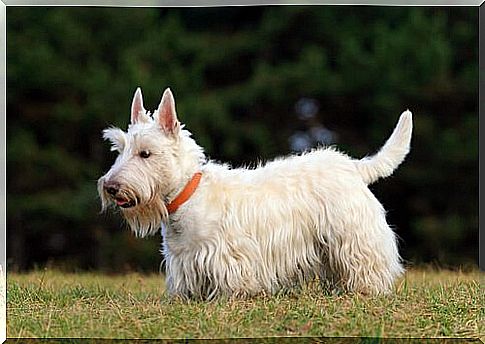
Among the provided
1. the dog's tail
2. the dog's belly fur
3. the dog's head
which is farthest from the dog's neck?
the dog's tail

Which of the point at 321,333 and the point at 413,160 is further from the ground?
the point at 413,160

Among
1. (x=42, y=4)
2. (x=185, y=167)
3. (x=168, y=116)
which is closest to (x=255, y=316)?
(x=185, y=167)

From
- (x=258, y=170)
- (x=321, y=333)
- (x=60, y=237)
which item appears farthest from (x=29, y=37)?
(x=321, y=333)

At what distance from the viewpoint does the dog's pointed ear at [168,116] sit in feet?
21.4

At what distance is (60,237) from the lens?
49.0 feet

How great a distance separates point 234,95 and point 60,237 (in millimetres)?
3219

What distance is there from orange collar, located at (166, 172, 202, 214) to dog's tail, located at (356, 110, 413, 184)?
1175 mm

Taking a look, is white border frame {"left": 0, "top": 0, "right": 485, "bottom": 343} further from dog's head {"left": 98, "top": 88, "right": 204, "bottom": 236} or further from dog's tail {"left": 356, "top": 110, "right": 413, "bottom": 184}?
dog's tail {"left": 356, "top": 110, "right": 413, "bottom": 184}

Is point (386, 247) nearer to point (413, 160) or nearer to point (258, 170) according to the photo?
point (258, 170)

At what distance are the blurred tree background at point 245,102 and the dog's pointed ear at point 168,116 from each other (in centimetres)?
738

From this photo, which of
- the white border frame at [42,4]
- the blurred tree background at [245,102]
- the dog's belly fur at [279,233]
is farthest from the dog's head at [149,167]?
the blurred tree background at [245,102]

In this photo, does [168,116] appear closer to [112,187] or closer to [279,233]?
[112,187]

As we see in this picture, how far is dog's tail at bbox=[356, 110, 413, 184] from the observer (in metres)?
7.07

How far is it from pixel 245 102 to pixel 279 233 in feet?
26.2
